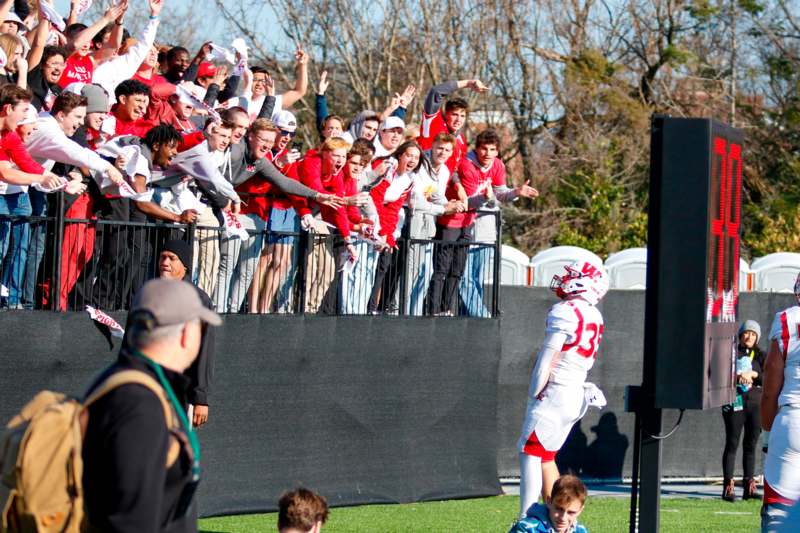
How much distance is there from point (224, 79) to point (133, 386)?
32.2 ft

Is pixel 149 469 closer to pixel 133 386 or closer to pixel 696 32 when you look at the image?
pixel 133 386

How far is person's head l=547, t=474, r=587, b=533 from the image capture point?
779 cm

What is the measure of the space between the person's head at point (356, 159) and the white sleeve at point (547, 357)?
287 centimetres

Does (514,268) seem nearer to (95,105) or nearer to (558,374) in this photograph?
(558,374)

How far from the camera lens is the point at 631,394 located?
24.0ft

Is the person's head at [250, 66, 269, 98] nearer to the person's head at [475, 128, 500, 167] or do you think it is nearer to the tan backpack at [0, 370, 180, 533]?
the person's head at [475, 128, 500, 167]

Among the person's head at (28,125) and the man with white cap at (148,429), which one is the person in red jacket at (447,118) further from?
the man with white cap at (148,429)

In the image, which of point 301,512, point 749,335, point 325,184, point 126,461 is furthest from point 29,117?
point 749,335

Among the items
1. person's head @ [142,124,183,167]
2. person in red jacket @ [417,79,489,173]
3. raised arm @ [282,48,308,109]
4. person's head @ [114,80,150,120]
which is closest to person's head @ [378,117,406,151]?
person in red jacket @ [417,79,489,173]

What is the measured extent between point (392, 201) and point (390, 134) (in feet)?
4.45

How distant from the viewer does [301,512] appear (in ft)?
20.7

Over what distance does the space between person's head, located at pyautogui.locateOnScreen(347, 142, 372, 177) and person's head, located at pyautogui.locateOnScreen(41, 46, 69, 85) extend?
8.60 feet

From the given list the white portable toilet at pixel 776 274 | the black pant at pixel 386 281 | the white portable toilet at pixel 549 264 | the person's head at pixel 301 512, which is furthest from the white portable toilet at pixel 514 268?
the person's head at pixel 301 512

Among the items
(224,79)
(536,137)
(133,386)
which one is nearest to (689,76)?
(536,137)
